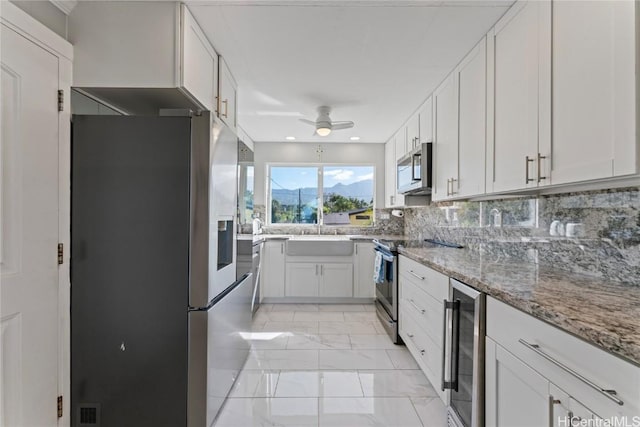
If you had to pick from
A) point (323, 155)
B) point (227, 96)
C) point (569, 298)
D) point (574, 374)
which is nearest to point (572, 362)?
point (574, 374)

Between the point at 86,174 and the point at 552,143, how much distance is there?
226 cm

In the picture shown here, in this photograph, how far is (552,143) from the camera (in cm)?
137

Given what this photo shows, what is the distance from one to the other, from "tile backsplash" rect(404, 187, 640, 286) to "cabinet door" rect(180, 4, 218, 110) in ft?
7.08

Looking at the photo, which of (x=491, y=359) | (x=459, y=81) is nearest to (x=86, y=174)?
(x=491, y=359)

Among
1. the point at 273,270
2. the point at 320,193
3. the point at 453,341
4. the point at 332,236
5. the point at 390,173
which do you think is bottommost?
the point at 273,270

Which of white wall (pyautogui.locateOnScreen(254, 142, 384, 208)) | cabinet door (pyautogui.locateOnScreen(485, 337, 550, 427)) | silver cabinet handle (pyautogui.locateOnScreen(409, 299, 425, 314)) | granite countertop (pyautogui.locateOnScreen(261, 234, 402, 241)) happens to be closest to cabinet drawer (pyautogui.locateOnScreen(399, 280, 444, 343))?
silver cabinet handle (pyautogui.locateOnScreen(409, 299, 425, 314))

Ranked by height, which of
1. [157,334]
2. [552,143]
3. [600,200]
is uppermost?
[552,143]

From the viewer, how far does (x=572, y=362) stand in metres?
0.87

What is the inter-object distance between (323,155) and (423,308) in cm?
323

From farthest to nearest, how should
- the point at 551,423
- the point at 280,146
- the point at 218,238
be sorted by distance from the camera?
the point at 280,146, the point at 218,238, the point at 551,423

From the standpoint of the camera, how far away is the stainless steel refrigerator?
162cm

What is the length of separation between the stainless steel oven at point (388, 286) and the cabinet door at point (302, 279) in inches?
39.4

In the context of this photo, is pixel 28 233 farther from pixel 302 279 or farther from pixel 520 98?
pixel 302 279

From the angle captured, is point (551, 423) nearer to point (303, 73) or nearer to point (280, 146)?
point (303, 73)
